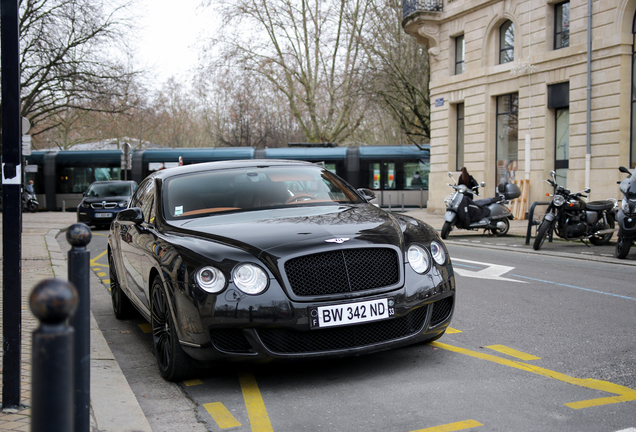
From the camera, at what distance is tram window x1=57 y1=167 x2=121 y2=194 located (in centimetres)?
3334

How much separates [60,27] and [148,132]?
4005 centimetres

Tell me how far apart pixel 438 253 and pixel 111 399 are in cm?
238

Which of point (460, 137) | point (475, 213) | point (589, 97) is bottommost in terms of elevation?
point (475, 213)

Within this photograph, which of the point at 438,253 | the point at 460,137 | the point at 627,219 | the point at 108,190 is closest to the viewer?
the point at 438,253

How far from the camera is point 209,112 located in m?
60.4

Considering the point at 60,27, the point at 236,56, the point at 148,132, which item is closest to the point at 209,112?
the point at 148,132

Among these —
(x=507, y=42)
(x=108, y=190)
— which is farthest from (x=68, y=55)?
(x=507, y=42)

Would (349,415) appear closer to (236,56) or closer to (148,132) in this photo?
(236,56)

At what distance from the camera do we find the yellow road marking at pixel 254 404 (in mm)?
3588

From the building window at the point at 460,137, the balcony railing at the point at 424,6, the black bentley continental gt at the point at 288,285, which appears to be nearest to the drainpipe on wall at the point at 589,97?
the building window at the point at 460,137

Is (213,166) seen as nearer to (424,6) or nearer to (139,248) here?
(139,248)

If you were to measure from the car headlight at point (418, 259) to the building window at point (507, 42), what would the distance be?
20065 millimetres

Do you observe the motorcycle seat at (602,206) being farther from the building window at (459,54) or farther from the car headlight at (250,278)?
the building window at (459,54)

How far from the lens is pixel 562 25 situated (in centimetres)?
2102
